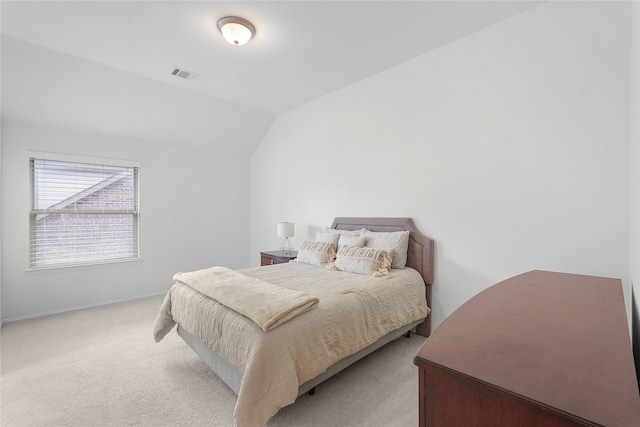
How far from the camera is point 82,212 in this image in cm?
388

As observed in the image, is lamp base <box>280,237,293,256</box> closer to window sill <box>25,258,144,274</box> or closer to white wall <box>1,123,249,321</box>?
white wall <box>1,123,249,321</box>

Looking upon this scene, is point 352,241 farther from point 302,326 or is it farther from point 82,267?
point 82,267

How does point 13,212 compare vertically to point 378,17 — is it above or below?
below

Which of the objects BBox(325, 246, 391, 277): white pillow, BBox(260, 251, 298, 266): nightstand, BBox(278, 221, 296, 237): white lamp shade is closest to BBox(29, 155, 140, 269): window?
BBox(260, 251, 298, 266): nightstand

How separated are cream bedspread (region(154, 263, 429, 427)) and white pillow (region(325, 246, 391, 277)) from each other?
85 mm

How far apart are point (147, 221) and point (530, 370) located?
4.78m

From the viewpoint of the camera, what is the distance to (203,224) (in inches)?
196

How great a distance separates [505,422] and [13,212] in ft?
16.0

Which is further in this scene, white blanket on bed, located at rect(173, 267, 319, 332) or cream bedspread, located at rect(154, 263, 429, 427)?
white blanket on bed, located at rect(173, 267, 319, 332)

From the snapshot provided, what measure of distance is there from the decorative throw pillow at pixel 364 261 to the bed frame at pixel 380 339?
379 mm

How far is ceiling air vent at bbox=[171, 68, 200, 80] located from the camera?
3.26 metres

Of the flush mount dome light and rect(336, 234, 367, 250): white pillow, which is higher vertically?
the flush mount dome light

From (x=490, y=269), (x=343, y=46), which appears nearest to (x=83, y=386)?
(x=490, y=269)

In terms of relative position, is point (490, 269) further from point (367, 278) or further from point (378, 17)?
point (378, 17)
